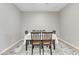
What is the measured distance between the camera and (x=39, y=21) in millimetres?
4160

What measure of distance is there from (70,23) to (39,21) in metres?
1.24

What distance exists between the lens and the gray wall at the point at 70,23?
12.0ft

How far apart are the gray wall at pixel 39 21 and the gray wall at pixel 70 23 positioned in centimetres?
44

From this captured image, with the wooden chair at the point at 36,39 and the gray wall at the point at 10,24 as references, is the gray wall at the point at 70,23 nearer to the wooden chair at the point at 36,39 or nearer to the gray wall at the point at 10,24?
the wooden chair at the point at 36,39

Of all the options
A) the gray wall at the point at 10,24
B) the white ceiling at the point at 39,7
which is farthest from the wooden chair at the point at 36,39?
the white ceiling at the point at 39,7

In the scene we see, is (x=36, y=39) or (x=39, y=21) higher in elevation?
(x=39, y=21)

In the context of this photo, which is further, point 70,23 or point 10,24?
point 70,23

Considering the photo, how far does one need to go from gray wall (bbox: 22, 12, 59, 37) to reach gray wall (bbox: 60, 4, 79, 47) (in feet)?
1.45

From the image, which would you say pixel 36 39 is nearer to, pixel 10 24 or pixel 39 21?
pixel 39 21

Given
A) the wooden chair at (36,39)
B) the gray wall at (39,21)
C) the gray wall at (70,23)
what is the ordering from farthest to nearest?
the gray wall at (39,21)
the gray wall at (70,23)
the wooden chair at (36,39)

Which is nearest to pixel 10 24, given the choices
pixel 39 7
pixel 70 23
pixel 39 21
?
pixel 39 21

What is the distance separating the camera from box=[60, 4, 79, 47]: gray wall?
367 centimetres
